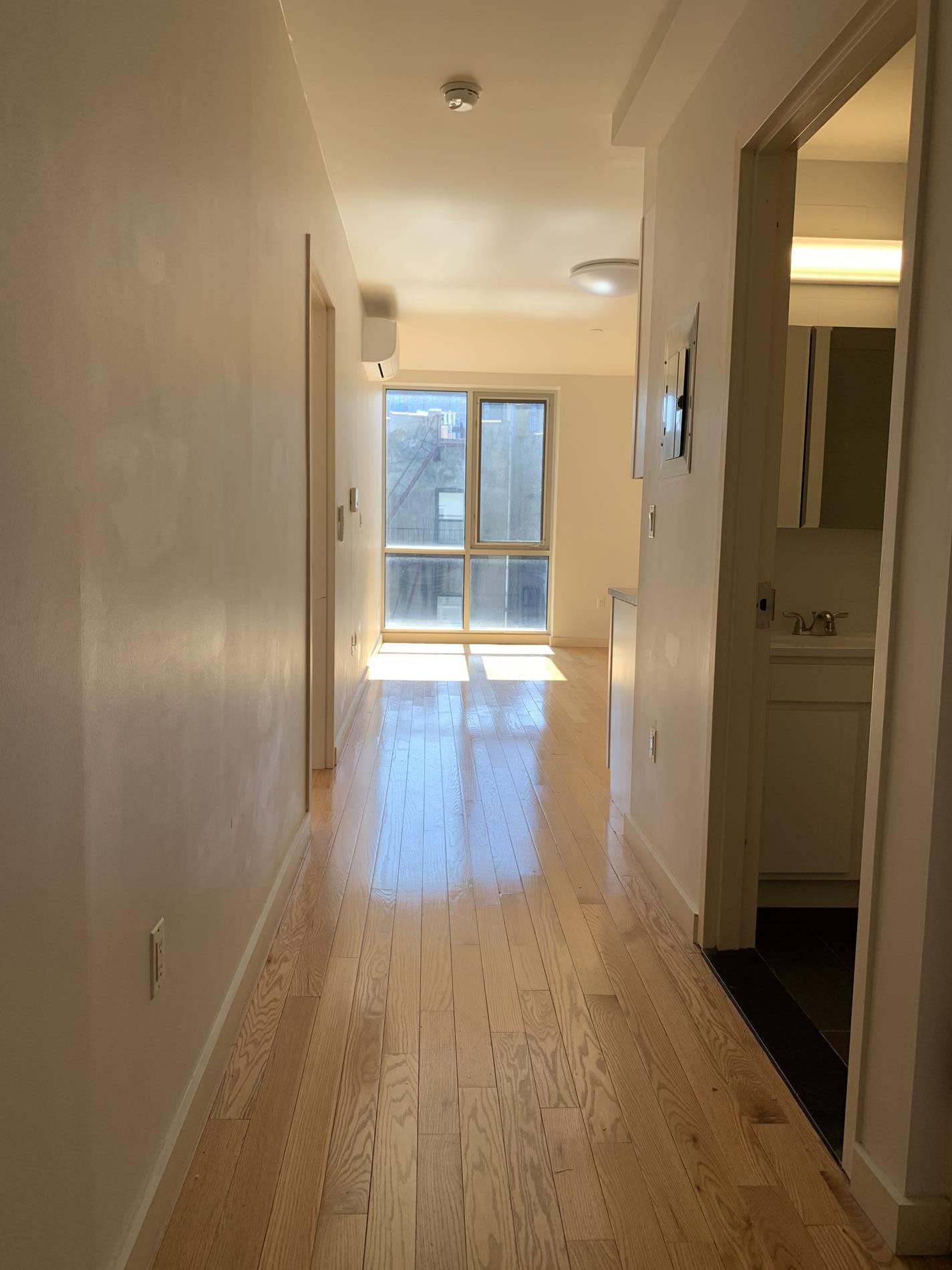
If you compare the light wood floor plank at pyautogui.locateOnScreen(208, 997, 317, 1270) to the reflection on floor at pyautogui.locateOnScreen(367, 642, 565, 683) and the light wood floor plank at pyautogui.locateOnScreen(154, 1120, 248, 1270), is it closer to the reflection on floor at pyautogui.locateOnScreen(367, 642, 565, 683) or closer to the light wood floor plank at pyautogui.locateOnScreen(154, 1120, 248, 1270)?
the light wood floor plank at pyautogui.locateOnScreen(154, 1120, 248, 1270)

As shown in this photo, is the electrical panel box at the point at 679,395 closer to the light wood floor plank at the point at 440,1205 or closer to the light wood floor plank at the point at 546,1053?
the light wood floor plank at the point at 546,1053

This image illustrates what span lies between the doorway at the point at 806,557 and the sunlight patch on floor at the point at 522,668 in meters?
4.13

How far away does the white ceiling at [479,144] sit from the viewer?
8.80ft

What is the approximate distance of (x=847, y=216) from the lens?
3.07 metres

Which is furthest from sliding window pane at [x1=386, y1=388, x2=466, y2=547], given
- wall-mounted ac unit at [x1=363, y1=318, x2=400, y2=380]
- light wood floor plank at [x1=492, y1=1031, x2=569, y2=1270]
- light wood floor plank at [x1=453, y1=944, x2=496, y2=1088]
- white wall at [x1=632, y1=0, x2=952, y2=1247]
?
light wood floor plank at [x1=492, y1=1031, x2=569, y2=1270]

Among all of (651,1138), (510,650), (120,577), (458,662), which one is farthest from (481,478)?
(120,577)

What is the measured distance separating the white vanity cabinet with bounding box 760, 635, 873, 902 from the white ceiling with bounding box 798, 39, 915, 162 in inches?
56.2

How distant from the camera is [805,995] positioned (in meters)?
2.38

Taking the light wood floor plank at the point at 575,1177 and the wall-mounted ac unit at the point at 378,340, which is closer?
the light wood floor plank at the point at 575,1177

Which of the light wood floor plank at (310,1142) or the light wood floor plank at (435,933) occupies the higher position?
the light wood floor plank at (310,1142)

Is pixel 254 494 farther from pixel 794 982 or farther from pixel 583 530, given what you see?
pixel 583 530

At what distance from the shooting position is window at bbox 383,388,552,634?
29.1ft

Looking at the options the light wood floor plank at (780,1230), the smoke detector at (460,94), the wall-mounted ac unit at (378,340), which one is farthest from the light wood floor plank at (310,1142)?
the wall-mounted ac unit at (378,340)

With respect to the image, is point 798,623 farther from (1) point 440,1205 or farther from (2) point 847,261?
(1) point 440,1205
